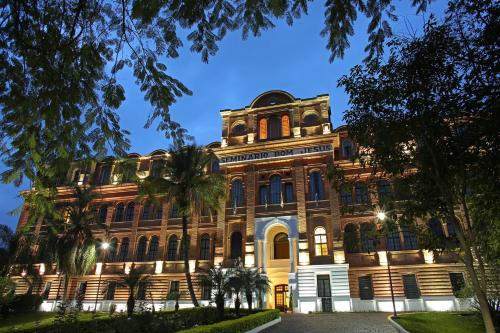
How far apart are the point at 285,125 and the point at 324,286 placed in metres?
15.3

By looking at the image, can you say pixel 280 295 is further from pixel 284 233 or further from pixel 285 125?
pixel 285 125

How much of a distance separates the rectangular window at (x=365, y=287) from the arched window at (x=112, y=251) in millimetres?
24299

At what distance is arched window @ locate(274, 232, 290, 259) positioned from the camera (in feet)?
100

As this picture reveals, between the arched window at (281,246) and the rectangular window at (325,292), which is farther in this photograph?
the arched window at (281,246)

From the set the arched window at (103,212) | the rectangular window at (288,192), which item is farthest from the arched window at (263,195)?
the arched window at (103,212)

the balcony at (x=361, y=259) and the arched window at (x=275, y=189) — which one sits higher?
the arched window at (x=275, y=189)

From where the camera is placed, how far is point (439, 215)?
35.9 feet

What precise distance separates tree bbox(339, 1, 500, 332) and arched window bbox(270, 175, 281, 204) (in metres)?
20.3

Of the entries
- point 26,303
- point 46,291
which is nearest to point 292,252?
point 26,303

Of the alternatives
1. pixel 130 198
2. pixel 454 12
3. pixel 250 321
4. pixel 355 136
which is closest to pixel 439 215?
pixel 355 136

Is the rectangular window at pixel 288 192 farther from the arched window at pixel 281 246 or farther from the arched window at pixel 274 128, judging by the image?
the arched window at pixel 274 128

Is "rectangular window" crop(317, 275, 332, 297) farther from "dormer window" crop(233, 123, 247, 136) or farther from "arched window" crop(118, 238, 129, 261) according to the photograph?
"arched window" crop(118, 238, 129, 261)

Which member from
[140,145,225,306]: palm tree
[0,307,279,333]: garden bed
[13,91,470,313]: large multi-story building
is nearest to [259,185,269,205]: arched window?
[13,91,470,313]: large multi-story building

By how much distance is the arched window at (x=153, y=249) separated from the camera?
33938 millimetres
